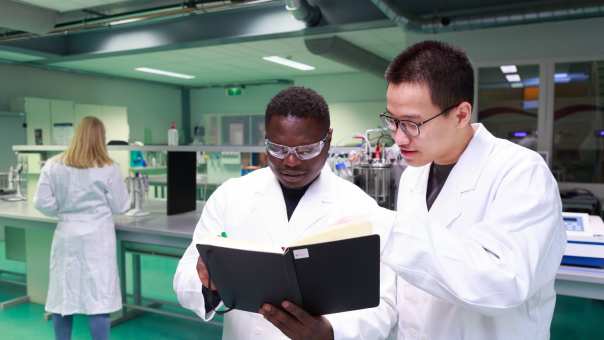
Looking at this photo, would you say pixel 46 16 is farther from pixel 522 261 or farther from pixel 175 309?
pixel 522 261

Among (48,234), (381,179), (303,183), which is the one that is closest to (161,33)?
(48,234)

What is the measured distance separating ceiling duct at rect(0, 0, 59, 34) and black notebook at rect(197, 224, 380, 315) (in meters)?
4.65

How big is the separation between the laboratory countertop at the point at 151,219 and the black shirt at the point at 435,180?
69.1 inches

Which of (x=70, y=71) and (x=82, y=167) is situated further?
(x=70, y=71)

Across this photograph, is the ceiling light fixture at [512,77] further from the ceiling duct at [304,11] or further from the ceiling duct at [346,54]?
the ceiling duct at [304,11]

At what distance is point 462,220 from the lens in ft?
3.51

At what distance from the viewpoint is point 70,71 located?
8086 millimetres

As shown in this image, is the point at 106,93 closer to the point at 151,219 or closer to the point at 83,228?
the point at 151,219

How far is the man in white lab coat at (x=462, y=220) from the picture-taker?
0.87m

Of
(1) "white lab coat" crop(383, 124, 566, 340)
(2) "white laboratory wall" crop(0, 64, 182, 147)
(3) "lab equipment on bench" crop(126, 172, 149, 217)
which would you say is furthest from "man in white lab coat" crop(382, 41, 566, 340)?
(2) "white laboratory wall" crop(0, 64, 182, 147)

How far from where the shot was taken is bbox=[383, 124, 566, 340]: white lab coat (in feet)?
2.85

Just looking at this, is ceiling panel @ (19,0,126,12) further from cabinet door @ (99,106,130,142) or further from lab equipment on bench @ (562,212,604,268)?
lab equipment on bench @ (562,212,604,268)

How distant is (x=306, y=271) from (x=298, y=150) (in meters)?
0.41

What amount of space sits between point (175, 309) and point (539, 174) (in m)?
3.27
